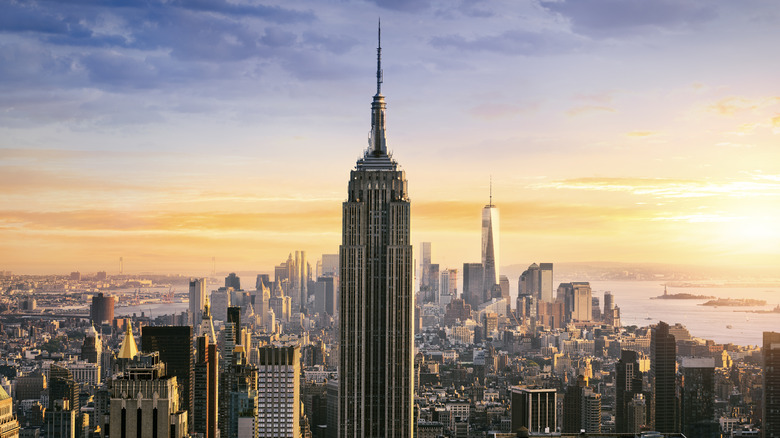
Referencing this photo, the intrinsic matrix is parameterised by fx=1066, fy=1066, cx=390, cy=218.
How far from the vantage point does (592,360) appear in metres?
41.2

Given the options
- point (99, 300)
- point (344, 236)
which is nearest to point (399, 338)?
point (344, 236)

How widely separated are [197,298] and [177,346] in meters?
1.62

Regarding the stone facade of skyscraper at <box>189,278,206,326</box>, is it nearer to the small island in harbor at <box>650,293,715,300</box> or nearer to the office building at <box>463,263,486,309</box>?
the office building at <box>463,263,486,309</box>

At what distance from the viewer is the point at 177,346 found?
33531 mm

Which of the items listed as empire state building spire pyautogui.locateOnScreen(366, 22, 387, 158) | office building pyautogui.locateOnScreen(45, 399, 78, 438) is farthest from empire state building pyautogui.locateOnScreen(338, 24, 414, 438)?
office building pyautogui.locateOnScreen(45, 399, 78, 438)

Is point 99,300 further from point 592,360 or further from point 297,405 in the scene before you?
point 592,360

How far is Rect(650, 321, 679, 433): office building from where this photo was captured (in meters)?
30.0

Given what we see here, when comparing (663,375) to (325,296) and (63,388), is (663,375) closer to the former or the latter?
(325,296)

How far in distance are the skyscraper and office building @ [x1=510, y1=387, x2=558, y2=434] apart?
5013 mm

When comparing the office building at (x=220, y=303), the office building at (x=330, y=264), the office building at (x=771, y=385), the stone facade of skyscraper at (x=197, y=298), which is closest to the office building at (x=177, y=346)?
the stone facade of skyscraper at (x=197, y=298)

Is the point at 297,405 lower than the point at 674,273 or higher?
lower

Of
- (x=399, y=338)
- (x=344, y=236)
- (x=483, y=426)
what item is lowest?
Result: (x=483, y=426)

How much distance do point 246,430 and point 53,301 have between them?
23.0 feet

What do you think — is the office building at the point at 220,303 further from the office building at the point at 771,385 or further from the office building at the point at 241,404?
the office building at the point at 771,385
